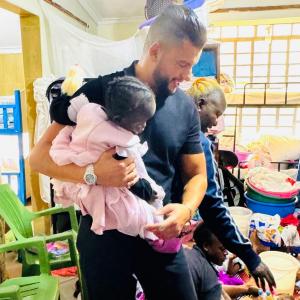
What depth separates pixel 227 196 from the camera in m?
2.71

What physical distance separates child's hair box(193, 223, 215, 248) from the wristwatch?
80cm

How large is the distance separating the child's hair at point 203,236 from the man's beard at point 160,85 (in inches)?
30.0

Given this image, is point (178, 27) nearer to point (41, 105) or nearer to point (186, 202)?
point (186, 202)

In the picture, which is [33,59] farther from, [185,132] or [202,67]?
[185,132]

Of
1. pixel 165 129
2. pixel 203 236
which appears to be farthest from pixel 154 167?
pixel 203 236

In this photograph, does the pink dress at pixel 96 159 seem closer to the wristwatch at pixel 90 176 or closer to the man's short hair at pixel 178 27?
the wristwatch at pixel 90 176

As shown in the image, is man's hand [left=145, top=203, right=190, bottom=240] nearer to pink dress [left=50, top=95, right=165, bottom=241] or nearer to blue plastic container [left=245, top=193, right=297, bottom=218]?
pink dress [left=50, top=95, right=165, bottom=241]

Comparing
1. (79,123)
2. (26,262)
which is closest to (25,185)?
(26,262)

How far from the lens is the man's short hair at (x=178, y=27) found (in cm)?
85

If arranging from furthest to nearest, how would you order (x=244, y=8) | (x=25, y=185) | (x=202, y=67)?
1. (x=244, y=8)
2. (x=25, y=185)
3. (x=202, y=67)

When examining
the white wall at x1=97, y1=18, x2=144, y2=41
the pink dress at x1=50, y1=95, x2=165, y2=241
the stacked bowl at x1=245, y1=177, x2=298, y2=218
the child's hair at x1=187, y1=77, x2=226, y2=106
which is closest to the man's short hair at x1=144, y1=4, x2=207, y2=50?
the pink dress at x1=50, y1=95, x2=165, y2=241

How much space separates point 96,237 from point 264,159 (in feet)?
9.57

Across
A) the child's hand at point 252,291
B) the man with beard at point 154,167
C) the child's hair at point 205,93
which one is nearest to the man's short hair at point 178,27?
the man with beard at point 154,167

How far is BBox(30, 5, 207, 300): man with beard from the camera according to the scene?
2.79ft
